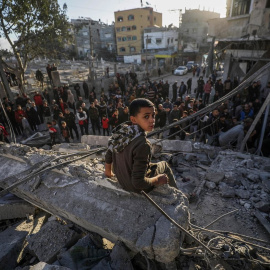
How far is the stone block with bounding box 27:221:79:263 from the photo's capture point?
2513 millimetres

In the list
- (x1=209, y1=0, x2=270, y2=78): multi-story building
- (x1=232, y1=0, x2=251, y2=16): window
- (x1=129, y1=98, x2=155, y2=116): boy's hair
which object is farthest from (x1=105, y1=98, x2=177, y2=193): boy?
(x1=232, y1=0, x2=251, y2=16): window

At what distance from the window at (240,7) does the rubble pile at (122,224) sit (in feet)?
37.1

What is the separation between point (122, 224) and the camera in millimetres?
2334

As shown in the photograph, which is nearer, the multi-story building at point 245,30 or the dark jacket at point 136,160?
the dark jacket at point 136,160

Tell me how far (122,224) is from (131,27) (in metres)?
47.1

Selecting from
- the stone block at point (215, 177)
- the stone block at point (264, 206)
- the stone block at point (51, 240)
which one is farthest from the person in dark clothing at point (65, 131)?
the stone block at point (264, 206)

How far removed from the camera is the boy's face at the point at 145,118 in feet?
6.30

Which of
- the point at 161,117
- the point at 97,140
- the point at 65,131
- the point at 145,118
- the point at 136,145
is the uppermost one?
the point at 145,118

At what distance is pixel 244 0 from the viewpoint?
37.3 ft

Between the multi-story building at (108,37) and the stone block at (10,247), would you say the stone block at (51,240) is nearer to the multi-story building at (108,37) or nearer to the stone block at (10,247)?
the stone block at (10,247)

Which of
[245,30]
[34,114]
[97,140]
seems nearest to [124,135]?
[97,140]

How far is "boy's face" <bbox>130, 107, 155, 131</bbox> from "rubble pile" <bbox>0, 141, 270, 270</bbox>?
1.06 metres

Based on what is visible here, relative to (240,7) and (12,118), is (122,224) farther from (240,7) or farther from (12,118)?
(240,7)

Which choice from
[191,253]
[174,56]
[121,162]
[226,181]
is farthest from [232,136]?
[174,56]
